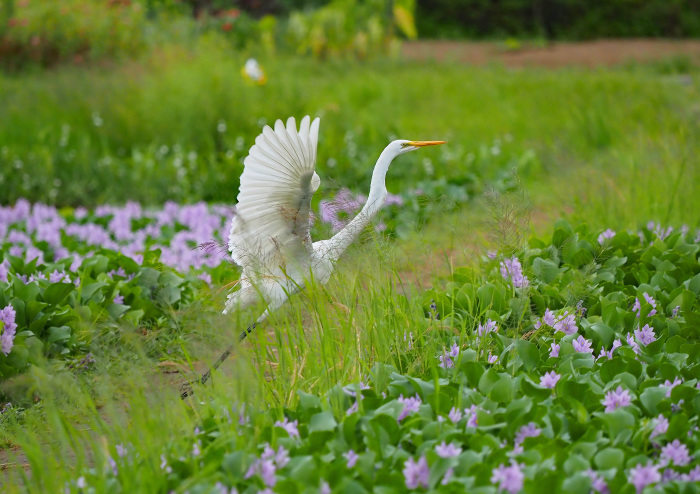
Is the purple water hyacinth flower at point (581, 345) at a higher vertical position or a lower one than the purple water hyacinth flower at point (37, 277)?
lower

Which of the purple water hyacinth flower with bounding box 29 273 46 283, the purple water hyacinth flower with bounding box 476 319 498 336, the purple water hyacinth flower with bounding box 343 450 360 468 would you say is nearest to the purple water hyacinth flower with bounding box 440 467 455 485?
the purple water hyacinth flower with bounding box 343 450 360 468

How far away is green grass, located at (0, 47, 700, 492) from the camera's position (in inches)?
90.0

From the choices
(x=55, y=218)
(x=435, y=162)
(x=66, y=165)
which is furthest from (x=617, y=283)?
(x=66, y=165)

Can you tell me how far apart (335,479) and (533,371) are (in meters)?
0.80

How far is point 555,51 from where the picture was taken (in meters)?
17.7

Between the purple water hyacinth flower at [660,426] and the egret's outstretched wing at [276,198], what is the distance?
1107 millimetres

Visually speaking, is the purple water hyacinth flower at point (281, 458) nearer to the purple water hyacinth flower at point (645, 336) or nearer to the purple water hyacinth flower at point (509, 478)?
the purple water hyacinth flower at point (509, 478)

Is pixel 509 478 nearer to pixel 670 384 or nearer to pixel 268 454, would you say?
pixel 268 454

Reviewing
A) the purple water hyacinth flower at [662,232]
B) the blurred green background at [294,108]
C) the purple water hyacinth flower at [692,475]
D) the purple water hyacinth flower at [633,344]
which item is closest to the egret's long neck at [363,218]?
the blurred green background at [294,108]

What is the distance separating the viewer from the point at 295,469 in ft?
6.37

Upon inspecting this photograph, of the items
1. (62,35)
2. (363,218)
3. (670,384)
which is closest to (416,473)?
(670,384)

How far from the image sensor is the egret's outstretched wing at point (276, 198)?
2604 mm

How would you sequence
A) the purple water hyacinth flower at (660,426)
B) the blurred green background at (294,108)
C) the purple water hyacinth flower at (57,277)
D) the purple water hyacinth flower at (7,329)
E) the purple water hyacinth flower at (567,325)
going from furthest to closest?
the blurred green background at (294,108), the purple water hyacinth flower at (57,277), the purple water hyacinth flower at (7,329), the purple water hyacinth flower at (567,325), the purple water hyacinth flower at (660,426)

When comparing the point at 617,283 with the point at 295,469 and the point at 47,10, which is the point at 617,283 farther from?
the point at 47,10
